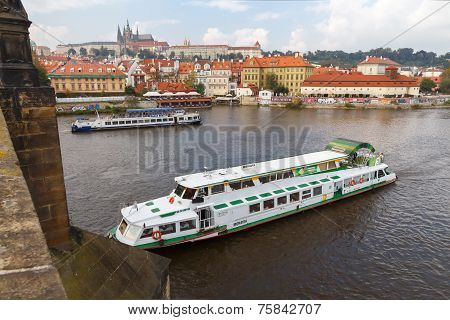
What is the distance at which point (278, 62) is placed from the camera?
12862 centimetres

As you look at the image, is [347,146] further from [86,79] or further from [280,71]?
[280,71]

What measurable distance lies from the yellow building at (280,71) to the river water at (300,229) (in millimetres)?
79107

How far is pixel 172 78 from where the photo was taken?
139m

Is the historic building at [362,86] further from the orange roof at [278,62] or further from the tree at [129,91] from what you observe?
the tree at [129,91]

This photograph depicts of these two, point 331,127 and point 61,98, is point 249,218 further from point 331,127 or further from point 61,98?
point 61,98

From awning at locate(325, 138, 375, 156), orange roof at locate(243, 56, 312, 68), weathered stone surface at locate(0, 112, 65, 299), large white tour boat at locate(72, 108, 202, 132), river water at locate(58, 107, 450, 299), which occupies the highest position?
orange roof at locate(243, 56, 312, 68)

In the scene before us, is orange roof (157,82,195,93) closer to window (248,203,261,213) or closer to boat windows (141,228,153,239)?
window (248,203,261,213)

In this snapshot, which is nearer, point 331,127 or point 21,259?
point 21,259

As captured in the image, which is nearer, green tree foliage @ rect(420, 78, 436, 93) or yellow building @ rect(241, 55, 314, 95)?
yellow building @ rect(241, 55, 314, 95)

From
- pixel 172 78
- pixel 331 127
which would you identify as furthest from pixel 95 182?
pixel 172 78

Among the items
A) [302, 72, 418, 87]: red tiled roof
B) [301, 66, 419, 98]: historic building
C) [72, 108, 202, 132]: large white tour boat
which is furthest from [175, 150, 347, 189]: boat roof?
[302, 72, 418, 87]: red tiled roof

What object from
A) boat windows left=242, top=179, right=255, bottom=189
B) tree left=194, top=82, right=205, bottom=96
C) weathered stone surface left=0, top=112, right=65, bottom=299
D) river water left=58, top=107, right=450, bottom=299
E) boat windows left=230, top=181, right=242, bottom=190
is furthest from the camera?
tree left=194, top=82, right=205, bottom=96

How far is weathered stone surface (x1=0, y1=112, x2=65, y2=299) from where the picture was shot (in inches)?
150

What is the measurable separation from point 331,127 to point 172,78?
3533 inches
